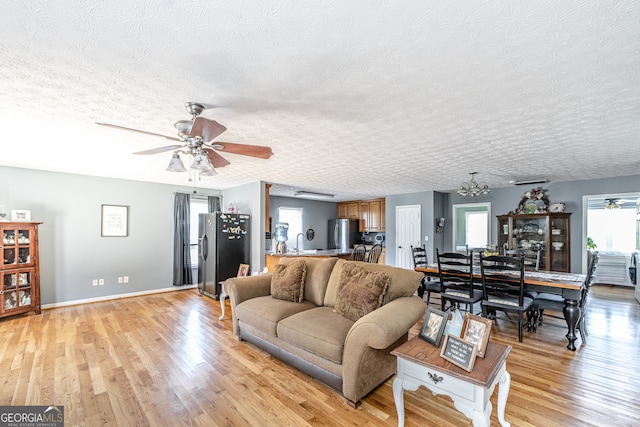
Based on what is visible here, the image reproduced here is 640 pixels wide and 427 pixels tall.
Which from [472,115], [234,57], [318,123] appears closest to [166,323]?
[318,123]

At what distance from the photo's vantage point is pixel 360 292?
101 inches

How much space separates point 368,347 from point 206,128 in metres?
1.97

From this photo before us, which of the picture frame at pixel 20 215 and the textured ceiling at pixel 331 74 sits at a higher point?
the textured ceiling at pixel 331 74

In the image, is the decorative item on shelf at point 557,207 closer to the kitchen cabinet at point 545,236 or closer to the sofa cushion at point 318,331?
the kitchen cabinet at point 545,236

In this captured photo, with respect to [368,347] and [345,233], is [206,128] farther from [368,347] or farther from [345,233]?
[345,233]

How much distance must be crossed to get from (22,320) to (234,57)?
5168 mm

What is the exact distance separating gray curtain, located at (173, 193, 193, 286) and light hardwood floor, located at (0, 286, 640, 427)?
218 centimetres

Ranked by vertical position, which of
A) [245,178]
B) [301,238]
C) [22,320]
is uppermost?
[245,178]

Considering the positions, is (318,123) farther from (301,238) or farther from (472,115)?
(301,238)

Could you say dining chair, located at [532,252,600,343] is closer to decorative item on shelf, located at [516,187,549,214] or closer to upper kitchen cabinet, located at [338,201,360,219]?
decorative item on shelf, located at [516,187,549,214]

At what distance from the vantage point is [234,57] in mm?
1596

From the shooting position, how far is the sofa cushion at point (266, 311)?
2.80 m

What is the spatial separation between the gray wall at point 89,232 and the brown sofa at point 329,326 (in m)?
3.32

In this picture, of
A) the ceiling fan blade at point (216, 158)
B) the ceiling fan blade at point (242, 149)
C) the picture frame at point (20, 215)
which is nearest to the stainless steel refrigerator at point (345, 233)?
the ceiling fan blade at point (216, 158)
